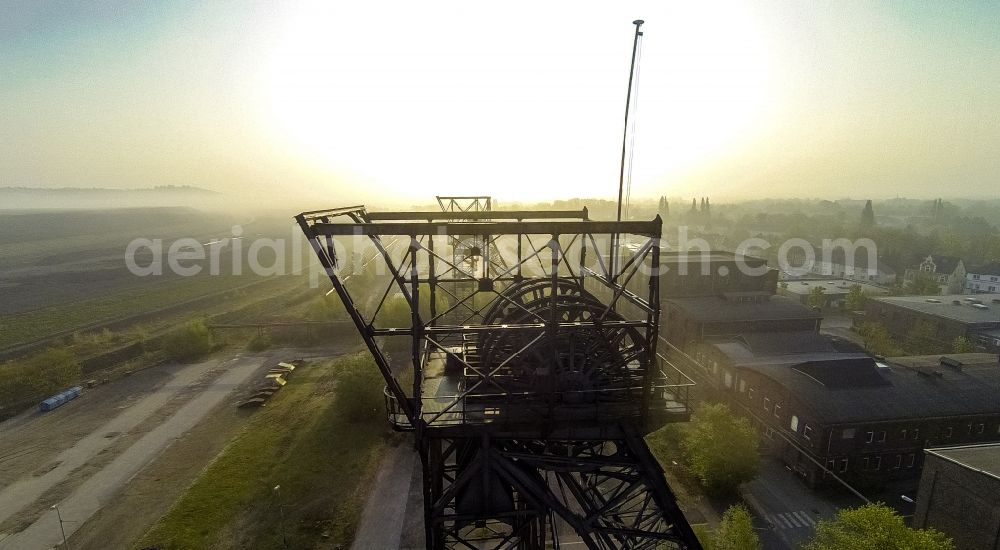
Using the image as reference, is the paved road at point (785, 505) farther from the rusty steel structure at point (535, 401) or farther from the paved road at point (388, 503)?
the paved road at point (388, 503)

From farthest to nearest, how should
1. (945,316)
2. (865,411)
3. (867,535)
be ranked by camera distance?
(945,316), (865,411), (867,535)

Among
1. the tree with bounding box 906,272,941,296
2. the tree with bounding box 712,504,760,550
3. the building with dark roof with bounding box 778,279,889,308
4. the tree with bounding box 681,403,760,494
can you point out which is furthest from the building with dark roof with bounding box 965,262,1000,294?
the tree with bounding box 712,504,760,550

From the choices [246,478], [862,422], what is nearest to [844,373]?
[862,422]

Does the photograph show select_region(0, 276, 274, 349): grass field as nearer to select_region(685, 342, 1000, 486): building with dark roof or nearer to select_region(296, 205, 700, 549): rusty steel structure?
select_region(296, 205, 700, 549): rusty steel structure

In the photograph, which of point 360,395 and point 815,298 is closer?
point 360,395

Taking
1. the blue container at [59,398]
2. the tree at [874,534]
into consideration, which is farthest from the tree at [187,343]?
the tree at [874,534]

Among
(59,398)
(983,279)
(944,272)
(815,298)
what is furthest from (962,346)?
(59,398)

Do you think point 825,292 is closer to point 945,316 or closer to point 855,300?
point 855,300
